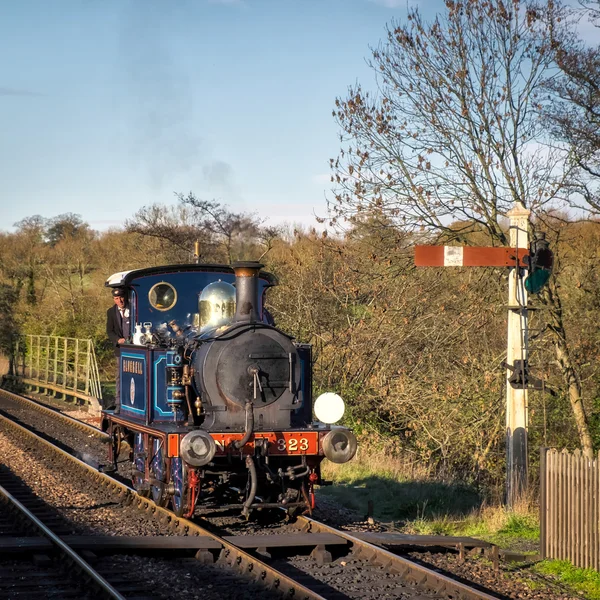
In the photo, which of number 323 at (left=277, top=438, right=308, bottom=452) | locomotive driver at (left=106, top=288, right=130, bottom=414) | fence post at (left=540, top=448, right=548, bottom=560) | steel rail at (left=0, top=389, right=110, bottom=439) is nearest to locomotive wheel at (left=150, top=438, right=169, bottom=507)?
number 323 at (left=277, top=438, right=308, bottom=452)

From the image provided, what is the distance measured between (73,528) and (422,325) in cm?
773

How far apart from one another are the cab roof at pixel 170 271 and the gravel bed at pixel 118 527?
103 inches

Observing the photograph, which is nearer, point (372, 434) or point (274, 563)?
point (274, 563)

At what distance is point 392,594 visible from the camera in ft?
21.3

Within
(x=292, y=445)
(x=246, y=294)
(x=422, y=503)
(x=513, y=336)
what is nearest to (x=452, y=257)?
(x=513, y=336)

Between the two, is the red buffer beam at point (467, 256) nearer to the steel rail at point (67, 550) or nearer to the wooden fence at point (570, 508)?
the wooden fence at point (570, 508)

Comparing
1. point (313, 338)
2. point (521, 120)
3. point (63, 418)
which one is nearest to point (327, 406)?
point (521, 120)

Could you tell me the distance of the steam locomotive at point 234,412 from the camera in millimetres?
8438

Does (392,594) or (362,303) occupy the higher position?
(362,303)

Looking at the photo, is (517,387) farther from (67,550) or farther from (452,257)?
(67,550)

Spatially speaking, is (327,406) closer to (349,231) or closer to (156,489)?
(156,489)

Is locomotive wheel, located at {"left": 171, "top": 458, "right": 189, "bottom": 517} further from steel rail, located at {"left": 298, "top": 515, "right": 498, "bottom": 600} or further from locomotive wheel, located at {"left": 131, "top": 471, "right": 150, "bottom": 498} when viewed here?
steel rail, located at {"left": 298, "top": 515, "right": 498, "bottom": 600}

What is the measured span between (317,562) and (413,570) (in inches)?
38.4

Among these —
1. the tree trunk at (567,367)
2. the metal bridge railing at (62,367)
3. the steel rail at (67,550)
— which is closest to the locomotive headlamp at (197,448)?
the steel rail at (67,550)
